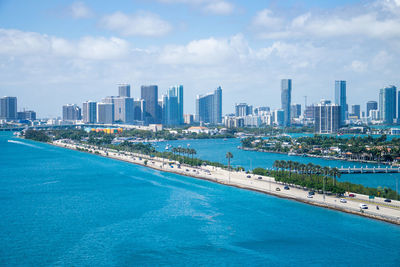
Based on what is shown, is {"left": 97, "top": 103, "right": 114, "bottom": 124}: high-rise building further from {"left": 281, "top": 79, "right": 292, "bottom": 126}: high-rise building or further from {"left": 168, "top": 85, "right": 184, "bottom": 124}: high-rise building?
{"left": 281, "top": 79, "right": 292, "bottom": 126}: high-rise building

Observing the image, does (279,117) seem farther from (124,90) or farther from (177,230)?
(177,230)

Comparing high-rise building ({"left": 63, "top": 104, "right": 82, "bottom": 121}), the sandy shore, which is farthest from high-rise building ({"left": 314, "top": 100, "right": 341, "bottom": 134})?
high-rise building ({"left": 63, "top": 104, "right": 82, "bottom": 121})

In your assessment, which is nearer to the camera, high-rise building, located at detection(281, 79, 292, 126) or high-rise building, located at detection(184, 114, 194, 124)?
high-rise building, located at detection(184, 114, 194, 124)

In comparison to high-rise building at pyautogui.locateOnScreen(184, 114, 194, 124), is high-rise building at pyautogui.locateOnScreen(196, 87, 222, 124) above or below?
above

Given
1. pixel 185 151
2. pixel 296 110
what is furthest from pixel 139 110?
pixel 185 151

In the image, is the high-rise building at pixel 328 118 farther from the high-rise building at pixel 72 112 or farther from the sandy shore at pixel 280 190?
the high-rise building at pixel 72 112

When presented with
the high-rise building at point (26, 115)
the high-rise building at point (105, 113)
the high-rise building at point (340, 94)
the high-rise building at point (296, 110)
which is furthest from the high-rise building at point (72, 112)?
the high-rise building at point (340, 94)

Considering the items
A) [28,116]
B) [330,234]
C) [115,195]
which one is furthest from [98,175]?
[28,116]

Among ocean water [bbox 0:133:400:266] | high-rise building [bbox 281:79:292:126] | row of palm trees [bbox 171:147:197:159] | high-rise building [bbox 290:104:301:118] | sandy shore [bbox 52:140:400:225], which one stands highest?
high-rise building [bbox 281:79:292:126]

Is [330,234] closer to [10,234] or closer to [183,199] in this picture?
[183,199]
